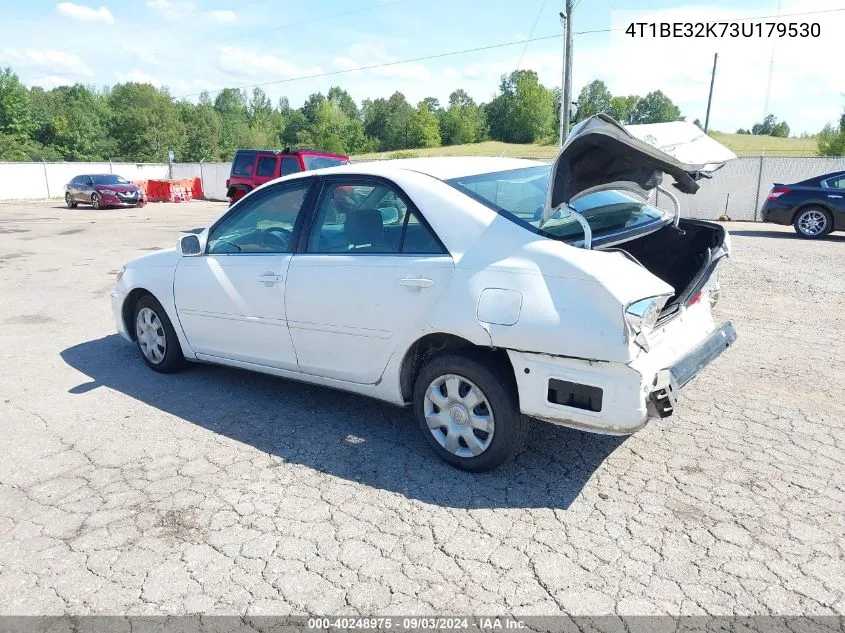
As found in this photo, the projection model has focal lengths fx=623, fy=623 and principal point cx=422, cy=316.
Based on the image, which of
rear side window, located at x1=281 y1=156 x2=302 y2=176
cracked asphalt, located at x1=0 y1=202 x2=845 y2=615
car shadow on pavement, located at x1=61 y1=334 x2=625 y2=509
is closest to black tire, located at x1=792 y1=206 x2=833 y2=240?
cracked asphalt, located at x1=0 y1=202 x2=845 y2=615

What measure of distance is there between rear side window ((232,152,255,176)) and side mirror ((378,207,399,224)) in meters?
13.5

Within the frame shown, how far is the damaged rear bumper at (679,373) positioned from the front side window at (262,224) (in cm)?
246

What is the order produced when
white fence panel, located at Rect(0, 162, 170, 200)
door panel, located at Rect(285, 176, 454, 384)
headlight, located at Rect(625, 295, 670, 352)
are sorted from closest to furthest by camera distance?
headlight, located at Rect(625, 295, 670, 352) < door panel, located at Rect(285, 176, 454, 384) < white fence panel, located at Rect(0, 162, 170, 200)

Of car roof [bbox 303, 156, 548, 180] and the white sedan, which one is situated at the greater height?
car roof [bbox 303, 156, 548, 180]

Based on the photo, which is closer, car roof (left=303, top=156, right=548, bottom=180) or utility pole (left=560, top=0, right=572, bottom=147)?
car roof (left=303, top=156, right=548, bottom=180)

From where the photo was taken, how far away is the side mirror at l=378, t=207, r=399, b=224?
372 cm

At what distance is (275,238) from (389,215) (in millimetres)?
1008

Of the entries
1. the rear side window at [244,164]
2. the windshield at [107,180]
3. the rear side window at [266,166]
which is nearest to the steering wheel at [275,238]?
the rear side window at [266,166]

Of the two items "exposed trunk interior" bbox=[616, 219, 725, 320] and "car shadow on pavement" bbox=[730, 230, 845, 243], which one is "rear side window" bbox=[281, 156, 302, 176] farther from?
"exposed trunk interior" bbox=[616, 219, 725, 320]

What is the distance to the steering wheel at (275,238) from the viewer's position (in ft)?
13.9

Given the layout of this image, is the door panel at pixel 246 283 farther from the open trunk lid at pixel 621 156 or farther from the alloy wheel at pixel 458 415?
the open trunk lid at pixel 621 156

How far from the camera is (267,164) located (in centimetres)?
1598

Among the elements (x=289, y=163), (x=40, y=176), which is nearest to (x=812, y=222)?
(x=289, y=163)

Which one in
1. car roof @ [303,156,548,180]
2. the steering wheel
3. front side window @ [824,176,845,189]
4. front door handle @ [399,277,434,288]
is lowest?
front door handle @ [399,277,434,288]
